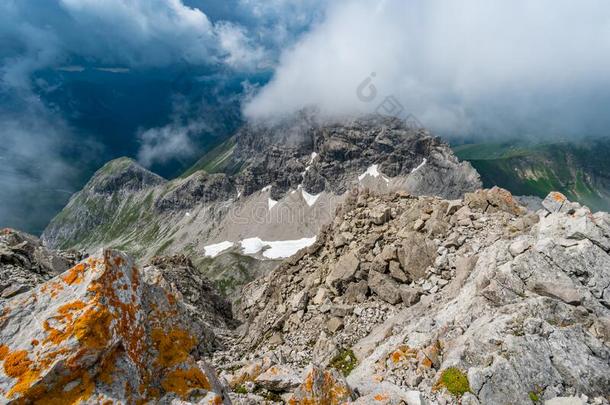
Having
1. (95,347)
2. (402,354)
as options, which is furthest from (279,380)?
(95,347)

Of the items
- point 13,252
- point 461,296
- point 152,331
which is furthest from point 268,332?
point 152,331

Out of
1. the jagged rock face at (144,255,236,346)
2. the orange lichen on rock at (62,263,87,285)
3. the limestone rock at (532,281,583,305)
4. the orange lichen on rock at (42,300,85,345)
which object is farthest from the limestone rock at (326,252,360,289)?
the orange lichen on rock at (42,300,85,345)

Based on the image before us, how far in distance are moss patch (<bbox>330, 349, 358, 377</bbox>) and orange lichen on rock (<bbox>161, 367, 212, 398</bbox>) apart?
477 inches

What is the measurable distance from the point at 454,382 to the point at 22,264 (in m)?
26.9

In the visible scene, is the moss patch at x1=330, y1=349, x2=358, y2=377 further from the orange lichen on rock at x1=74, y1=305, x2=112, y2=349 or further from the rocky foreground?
the orange lichen on rock at x1=74, y1=305, x2=112, y2=349

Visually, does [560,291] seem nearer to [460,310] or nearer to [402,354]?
[460,310]

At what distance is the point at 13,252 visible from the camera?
2444cm

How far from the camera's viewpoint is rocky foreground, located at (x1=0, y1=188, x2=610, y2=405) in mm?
9070

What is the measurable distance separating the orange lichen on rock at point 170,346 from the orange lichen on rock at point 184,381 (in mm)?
374

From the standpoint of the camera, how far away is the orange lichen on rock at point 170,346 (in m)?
10.7

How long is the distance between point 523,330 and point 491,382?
311 centimetres

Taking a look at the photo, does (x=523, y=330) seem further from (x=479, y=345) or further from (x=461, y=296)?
(x=461, y=296)

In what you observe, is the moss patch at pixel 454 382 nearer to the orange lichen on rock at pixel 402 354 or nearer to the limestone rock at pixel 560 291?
the orange lichen on rock at pixel 402 354

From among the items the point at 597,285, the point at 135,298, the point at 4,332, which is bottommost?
the point at 597,285
